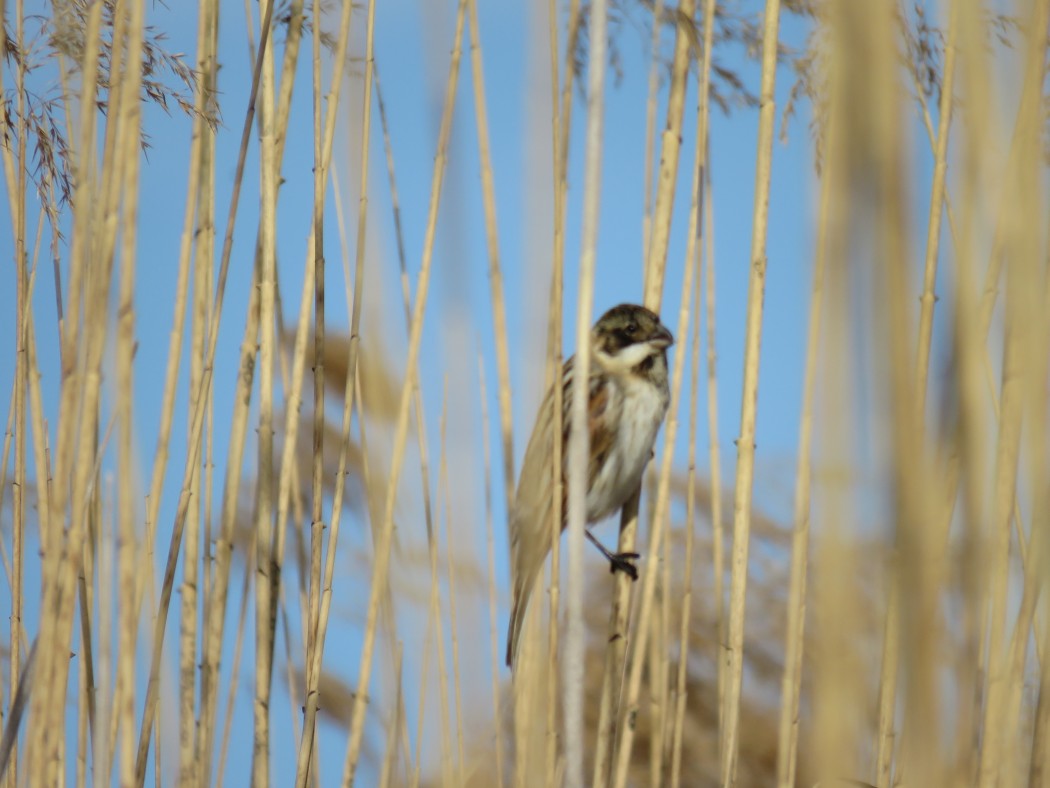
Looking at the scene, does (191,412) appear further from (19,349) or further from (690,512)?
(690,512)

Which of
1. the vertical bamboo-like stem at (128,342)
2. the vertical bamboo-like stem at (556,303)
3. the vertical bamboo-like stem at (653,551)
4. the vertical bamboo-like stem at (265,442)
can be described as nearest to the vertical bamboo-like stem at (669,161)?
the vertical bamboo-like stem at (653,551)

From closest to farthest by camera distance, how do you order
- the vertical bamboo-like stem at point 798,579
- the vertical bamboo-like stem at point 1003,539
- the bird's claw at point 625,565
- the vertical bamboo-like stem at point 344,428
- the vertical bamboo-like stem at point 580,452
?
1. the vertical bamboo-like stem at point 580,452
2. the vertical bamboo-like stem at point 1003,539
3. the vertical bamboo-like stem at point 798,579
4. the vertical bamboo-like stem at point 344,428
5. the bird's claw at point 625,565

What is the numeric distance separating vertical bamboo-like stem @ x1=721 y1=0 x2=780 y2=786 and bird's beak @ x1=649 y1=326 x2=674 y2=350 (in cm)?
66

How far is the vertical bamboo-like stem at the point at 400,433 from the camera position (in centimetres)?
194

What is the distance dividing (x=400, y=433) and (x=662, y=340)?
0.94 meters

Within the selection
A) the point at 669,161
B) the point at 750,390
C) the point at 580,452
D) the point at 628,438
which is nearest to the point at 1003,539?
the point at 750,390

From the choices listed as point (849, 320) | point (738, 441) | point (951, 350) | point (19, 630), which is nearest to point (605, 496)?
point (738, 441)

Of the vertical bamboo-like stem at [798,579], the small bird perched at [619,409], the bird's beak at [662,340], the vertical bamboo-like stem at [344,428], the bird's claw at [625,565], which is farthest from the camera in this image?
the small bird perched at [619,409]

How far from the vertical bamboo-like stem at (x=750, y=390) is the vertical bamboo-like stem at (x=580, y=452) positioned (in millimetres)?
501

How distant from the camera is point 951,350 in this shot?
88 cm

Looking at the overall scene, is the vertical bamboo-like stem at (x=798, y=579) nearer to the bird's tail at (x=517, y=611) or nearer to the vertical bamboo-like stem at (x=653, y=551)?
the vertical bamboo-like stem at (x=653, y=551)

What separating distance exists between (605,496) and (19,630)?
1371 mm

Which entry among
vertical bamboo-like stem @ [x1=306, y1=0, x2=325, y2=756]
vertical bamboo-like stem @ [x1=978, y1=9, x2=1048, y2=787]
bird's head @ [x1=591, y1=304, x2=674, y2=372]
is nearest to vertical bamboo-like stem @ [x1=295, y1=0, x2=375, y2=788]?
vertical bamboo-like stem @ [x1=306, y1=0, x2=325, y2=756]

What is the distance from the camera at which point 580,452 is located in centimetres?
151
